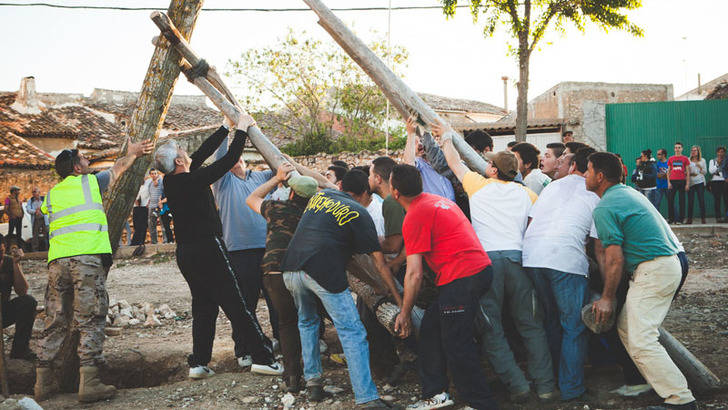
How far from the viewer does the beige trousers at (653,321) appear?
12.9 feet

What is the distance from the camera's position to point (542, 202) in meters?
4.70

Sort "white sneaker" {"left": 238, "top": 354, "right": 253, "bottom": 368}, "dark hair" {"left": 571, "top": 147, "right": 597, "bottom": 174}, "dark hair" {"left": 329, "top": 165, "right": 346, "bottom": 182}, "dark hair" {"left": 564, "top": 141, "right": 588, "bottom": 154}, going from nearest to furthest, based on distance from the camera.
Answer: "dark hair" {"left": 571, "top": 147, "right": 597, "bottom": 174} → "dark hair" {"left": 564, "top": 141, "right": 588, "bottom": 154} → "white sneaker" {"left": 238, "top": 354, "right": 253, "bottom": 368} → "dark hair" {"left": 329, "top": 165, "right": 346, "bottom": 182}

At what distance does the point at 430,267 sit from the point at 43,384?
3.48 m

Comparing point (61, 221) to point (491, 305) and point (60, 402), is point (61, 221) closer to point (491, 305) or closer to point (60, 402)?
point (60, 402)

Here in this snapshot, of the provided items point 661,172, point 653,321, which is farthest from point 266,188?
point 661,172

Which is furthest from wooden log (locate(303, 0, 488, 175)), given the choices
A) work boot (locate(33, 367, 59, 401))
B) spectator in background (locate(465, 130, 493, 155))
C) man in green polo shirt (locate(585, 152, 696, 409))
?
work boot (locate(33, 367, 59, 401))

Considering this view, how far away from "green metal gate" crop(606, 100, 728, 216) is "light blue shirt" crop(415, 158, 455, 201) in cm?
1146

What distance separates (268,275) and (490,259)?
72.2 inches

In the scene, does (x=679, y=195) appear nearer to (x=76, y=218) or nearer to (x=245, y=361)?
(x=245, y=361)

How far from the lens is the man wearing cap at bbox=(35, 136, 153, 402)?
16.0 feet

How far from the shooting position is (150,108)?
570cm

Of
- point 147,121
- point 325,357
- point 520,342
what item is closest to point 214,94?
point 147,121

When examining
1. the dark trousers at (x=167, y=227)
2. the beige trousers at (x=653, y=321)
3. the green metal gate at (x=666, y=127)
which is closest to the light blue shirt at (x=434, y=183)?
the beige trousers at (x=653, y=321)

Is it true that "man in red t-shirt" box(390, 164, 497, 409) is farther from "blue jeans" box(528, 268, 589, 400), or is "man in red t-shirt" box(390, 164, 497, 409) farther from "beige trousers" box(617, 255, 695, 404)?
"beige trousers" box(617, 255, 695, 404)
